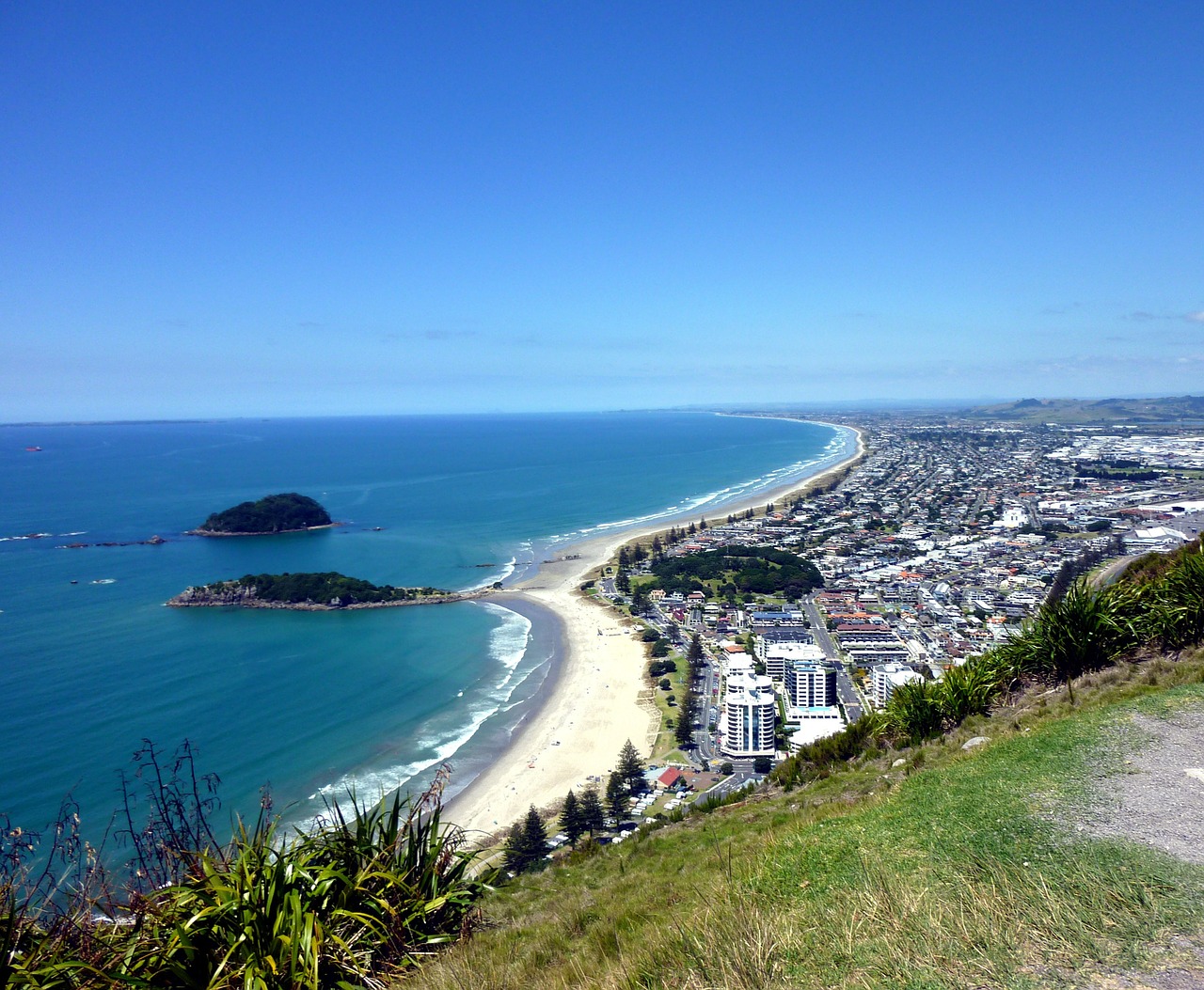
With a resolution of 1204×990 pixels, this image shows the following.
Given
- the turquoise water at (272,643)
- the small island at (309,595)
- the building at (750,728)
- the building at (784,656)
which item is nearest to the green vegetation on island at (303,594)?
the small island at (309,595)

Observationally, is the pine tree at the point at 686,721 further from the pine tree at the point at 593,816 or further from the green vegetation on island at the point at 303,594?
the green vegetation on island at the point at 303,594

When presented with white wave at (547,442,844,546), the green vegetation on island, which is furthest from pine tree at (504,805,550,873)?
white wave at (547,442,844,546)

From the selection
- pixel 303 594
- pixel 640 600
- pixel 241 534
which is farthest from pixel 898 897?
pixel 241 534

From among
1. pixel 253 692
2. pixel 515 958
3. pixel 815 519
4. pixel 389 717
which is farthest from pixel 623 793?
pixel 815 519

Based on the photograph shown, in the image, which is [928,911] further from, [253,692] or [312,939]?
[253,692]

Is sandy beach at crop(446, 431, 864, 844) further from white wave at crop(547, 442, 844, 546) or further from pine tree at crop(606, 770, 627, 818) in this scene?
white wave at crop(547, 442, 844, 546)
